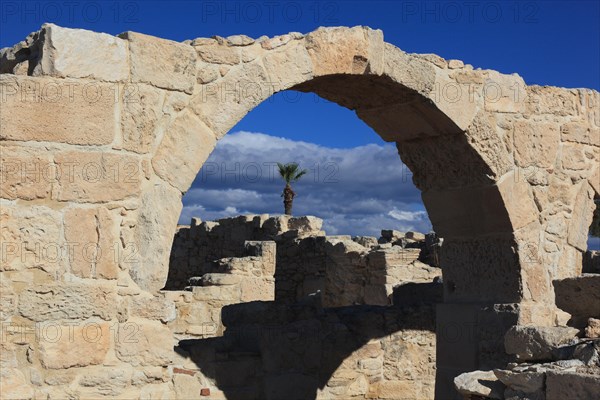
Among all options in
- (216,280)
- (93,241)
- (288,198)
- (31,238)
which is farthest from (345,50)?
(288,198)

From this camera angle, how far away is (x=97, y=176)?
4227mm

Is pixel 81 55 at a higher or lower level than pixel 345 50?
lower

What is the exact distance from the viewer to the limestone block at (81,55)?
4.12 m

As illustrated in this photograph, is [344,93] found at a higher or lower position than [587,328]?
higher

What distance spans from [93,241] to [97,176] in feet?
1.19

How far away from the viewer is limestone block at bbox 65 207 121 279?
4137mm

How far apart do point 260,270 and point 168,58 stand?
768cm

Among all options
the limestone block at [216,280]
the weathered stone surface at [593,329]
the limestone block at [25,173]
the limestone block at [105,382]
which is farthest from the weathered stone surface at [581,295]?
the limestone block at [216,280]

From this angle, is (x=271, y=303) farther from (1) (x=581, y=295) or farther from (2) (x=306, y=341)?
(1) (x=581, y=295)

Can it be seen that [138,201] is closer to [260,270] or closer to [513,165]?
[513,165]

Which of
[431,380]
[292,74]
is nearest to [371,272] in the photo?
[431,380]

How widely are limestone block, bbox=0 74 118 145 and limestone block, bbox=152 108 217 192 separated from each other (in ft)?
1.09

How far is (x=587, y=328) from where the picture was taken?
4.42m

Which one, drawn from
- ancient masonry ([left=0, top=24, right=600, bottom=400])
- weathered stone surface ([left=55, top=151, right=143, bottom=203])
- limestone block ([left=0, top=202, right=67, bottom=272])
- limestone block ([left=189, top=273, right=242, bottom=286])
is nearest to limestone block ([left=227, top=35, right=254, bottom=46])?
ancient masonry ([left=0, top=24, right=600, bottom=400])
